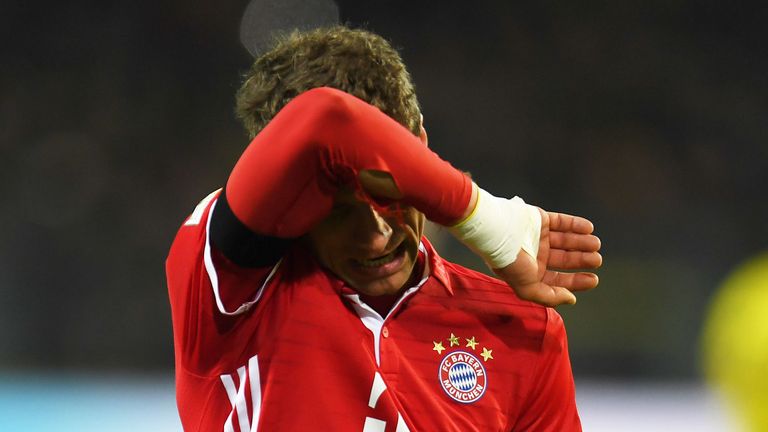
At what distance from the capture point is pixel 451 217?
0.67 metres

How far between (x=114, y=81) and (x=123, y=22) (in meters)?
0.24

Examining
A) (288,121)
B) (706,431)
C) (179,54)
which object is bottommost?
(706,431)

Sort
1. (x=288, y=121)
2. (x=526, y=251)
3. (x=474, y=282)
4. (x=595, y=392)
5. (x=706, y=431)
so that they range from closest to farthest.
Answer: (x=288, y=121) → (x=526, y=251) → (x=474, y=282) → (x=706, y=431) → (x=595, y=392)

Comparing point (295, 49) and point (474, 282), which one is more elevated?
point (295, 49)

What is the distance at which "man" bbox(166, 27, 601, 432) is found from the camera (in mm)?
636

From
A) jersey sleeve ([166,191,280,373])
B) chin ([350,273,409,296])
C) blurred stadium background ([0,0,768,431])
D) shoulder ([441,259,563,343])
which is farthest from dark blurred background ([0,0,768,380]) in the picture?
jersey sleeve ([166,191,280,373])

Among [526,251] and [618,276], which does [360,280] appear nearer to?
[526,251]

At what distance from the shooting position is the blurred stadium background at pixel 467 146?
8.97 feet

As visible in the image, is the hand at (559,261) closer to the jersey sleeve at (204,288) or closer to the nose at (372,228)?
the nose at (372,228)

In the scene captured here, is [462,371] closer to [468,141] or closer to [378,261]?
[378,261]

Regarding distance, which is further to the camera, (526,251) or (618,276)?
(618,276)

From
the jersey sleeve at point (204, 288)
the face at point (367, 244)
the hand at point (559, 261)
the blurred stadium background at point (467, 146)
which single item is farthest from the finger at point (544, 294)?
the blurred stadium background at point (467, 146)

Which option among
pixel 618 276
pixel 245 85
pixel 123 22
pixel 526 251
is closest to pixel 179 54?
pixel 123 22

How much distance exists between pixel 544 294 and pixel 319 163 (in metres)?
0.29
